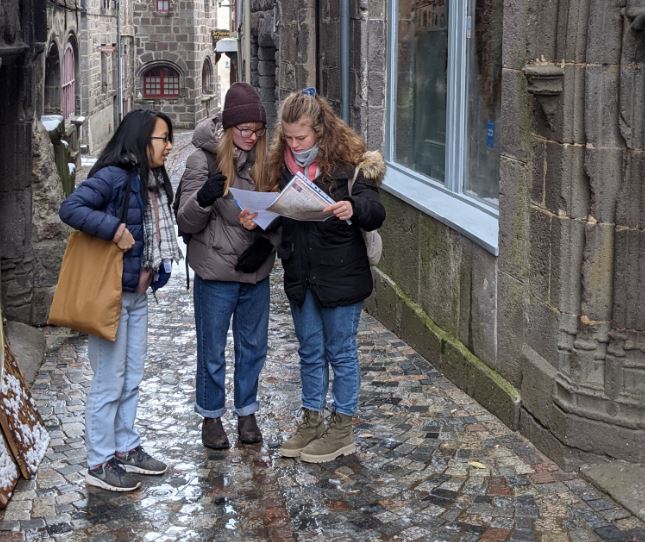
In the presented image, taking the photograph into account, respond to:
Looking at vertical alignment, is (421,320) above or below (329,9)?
below

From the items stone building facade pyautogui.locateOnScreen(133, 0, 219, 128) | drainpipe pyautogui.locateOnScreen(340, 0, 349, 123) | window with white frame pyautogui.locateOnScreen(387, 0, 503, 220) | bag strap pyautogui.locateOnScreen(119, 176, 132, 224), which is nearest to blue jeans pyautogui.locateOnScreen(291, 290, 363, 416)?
bag strap pyautogui.locateOnScreen(119, 176, 132, 224)

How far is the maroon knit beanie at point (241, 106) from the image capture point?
215 inches

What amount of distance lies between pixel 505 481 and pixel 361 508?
0.73m

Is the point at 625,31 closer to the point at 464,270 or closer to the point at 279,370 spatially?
the point at 464,270

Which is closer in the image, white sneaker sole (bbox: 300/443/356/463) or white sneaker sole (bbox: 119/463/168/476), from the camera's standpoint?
white sneaker sole (bbox: 119/463/168/476)

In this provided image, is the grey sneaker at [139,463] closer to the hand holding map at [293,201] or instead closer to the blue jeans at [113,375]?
the blue jeans at [113,375]

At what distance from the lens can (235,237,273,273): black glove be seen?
564 cm

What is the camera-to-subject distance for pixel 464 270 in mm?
6996

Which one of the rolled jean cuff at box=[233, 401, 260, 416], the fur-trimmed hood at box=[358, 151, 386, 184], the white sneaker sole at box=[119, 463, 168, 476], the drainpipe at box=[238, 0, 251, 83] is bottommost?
the white sneaker sole at box=[119, 463, 168, 476]

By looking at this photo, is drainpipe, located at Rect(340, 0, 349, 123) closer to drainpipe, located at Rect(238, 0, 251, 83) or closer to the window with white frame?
the window with white frame

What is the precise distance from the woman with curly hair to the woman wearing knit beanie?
14cm

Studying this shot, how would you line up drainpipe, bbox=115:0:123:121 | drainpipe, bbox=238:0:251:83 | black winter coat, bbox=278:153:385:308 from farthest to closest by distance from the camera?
drainpipe, bbox=115:0:123:121, drainpipe, bbox=238:0:251:83, black winter coat, bbox=278:153:385:308

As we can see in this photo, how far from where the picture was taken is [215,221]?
18.6ft

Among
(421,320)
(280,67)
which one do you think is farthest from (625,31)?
(280,67)
